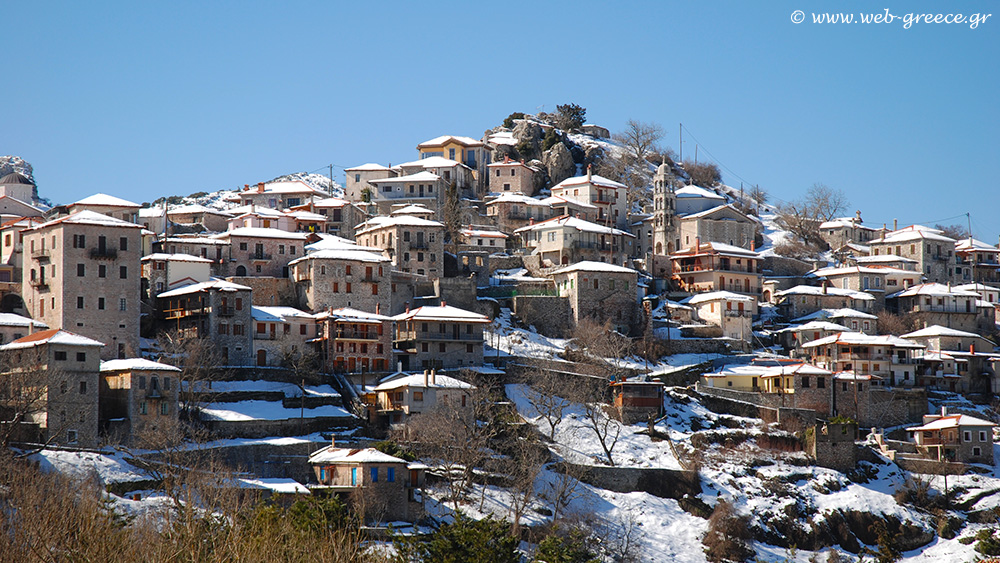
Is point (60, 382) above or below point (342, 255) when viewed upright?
below

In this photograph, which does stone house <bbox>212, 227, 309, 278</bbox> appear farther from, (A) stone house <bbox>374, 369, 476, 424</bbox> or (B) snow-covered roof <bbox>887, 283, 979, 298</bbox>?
(B) snow-covered roof <bbox>887, 283, 979, 298</bbox>

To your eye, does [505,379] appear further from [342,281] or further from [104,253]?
[104,253]

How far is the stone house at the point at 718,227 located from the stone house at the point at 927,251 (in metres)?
14.1

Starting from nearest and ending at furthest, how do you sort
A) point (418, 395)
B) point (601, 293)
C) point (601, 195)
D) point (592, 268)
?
point (418, 395)
point (601, 293)
point (592, 268)
point (601, 195)

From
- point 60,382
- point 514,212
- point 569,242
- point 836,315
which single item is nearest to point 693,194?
point 514,212

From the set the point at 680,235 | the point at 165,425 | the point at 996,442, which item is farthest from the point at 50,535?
the point at 680,235

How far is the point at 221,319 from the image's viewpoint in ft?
250

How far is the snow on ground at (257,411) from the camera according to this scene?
224ft

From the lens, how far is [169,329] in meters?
78.2

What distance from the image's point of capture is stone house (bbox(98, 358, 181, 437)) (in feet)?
213

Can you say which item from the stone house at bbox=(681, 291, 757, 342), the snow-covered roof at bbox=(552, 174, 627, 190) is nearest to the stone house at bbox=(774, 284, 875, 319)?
the stone house at bbox=(681, 291, 757, 342)

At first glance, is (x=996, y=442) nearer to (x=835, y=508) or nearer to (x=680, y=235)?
(x=835, y=508)

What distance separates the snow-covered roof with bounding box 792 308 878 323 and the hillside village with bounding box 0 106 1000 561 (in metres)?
0.26

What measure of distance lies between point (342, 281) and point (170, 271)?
36.0 ft
